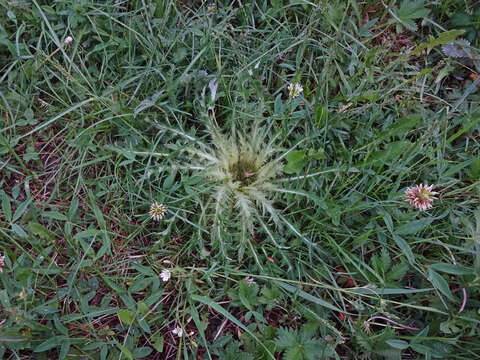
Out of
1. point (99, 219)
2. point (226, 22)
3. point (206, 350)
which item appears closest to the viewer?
point (206, 350)

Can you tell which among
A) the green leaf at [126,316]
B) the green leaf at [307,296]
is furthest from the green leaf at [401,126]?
the green leaf at [126,316]

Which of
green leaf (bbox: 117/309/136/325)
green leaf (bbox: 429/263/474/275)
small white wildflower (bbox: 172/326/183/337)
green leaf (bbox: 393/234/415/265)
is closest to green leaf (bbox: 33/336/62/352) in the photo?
green leaf (bbox: 117/309/136/325)

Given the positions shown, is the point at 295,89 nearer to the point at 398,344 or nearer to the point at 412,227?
the point at 412,227

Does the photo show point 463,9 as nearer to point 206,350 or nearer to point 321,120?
point 321,120

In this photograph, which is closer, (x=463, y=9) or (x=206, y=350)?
(x=206, y=350)

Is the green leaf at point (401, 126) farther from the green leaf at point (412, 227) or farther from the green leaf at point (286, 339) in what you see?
the green leaf at point (286, 339)

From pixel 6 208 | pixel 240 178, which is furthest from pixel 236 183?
pixel 6 208

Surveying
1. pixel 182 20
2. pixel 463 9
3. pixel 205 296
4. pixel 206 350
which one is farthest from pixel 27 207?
pixel 463 9

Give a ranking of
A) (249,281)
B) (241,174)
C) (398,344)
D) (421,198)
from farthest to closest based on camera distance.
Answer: (241,174), (249,281), (421,198), (398,344)
